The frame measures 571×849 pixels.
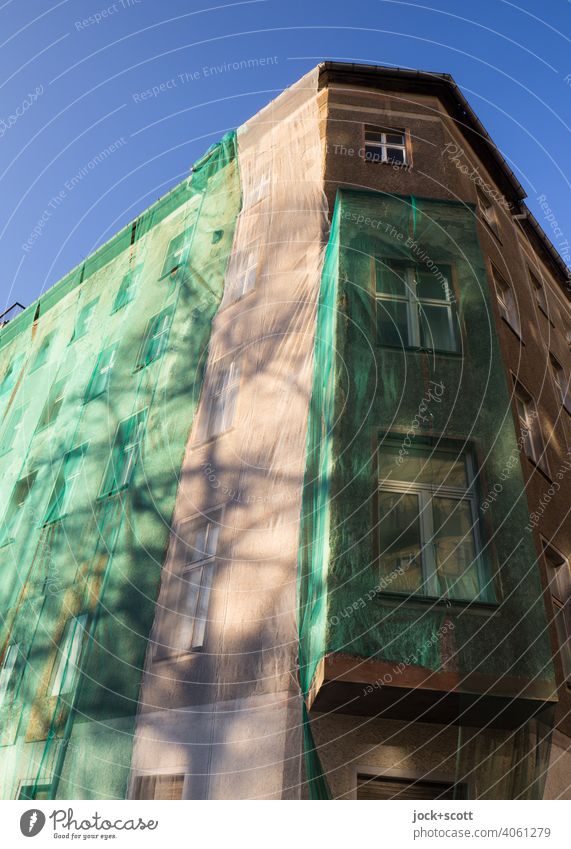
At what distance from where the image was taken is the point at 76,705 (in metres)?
10.2

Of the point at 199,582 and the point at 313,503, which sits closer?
the point at 313,503

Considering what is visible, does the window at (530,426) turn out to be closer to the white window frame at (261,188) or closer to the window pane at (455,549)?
the window pane at (455,549)

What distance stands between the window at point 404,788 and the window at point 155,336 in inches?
344

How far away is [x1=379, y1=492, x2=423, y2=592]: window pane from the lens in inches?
331

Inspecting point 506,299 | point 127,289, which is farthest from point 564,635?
point 127,289

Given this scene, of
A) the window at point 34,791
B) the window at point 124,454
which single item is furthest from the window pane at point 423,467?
the window at point 34,791

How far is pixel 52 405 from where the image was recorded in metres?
16.6

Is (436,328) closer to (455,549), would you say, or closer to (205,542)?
(455,549)

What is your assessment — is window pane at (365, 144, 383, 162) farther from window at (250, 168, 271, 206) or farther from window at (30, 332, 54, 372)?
window at (30, 332, 54, 372)

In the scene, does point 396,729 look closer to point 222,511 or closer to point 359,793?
point 359,793

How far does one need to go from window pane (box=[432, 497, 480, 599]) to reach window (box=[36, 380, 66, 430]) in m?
10.6

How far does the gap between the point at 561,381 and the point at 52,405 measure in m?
12.6

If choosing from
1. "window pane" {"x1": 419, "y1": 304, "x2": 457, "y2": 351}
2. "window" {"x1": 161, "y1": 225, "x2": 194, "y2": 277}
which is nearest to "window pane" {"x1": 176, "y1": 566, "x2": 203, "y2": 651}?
"window pane" {"x1": 419, "y1": 304, "x2": 457, "y2": 351}
